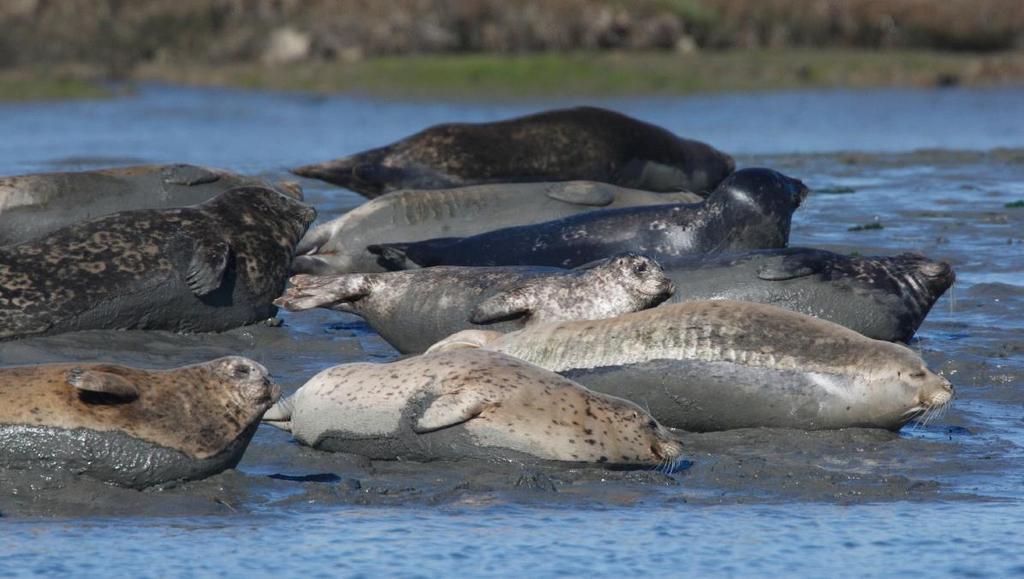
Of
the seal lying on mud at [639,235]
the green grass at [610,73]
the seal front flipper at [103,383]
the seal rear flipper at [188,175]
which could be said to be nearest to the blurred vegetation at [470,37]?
the green grass at [610,73]

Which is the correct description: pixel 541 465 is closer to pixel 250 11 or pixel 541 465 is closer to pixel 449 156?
pixel 449 156

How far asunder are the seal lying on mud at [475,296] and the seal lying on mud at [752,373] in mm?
750

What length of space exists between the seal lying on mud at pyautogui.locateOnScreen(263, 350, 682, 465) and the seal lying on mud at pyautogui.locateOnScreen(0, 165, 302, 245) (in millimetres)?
3599

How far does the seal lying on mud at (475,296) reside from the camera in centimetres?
761

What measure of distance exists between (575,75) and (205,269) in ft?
61.0

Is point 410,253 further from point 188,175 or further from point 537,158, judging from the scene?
point 537,158

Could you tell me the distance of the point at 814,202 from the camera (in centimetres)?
1264

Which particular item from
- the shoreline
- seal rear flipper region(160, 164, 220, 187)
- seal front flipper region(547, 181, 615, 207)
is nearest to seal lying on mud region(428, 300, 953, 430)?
seal front flipper region(547, 181, 615, 207)

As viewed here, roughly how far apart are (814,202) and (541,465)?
7.00 m

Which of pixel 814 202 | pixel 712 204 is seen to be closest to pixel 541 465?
pixel 712 204

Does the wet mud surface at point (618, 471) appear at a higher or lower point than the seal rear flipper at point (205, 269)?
lower

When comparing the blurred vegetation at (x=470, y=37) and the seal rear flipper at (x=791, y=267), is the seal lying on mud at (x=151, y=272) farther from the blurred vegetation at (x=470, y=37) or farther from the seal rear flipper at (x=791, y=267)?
the blurred vegetation at (x=470, y=37)

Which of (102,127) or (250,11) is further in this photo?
(250,11)

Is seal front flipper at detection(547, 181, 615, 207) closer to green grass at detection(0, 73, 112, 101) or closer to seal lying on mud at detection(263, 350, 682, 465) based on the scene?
seal lying on mud at detection(263, 350, 682, 465)
